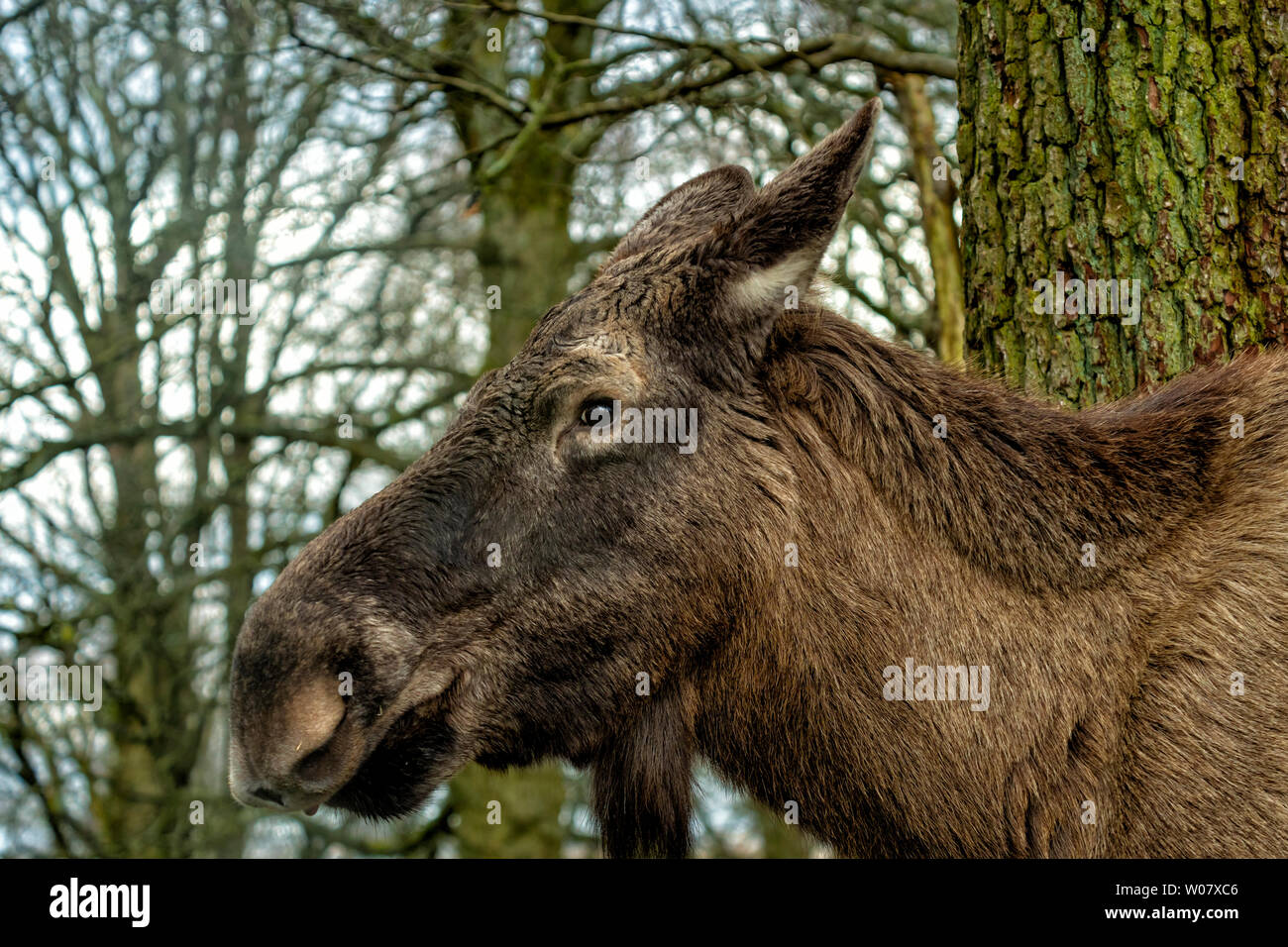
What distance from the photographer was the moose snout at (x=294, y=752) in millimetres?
3002

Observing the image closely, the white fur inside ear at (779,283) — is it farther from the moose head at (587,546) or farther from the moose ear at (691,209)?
the moose ear at (691,209)

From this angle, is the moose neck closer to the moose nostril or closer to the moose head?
the moose head

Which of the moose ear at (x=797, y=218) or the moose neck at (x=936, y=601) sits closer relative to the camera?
the moose neck at (x=936, y=601)

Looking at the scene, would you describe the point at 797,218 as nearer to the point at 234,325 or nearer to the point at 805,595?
the point at 805,595

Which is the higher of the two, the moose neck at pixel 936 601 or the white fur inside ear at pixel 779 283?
the white fur inside ear at pixel 779 283

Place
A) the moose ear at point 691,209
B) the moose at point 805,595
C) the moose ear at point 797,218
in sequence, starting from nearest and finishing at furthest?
the moose at point 805,595 < the moose ear at point 797,218 < the moose ear at point 691,209

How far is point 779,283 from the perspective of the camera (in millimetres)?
3494

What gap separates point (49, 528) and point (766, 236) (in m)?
9.46

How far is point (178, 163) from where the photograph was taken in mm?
10977

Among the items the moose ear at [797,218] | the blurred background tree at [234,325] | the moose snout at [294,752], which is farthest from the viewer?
the blurred background tree at [234,325]

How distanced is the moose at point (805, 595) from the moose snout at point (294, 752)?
0.01m

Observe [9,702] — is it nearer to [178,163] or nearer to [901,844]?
[178,163]

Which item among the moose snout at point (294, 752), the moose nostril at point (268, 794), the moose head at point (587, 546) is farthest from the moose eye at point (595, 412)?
the moose nostril at point (268, 794)

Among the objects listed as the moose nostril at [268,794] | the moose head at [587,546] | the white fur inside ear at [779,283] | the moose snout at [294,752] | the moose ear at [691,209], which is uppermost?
the moose ear at [691,209]
